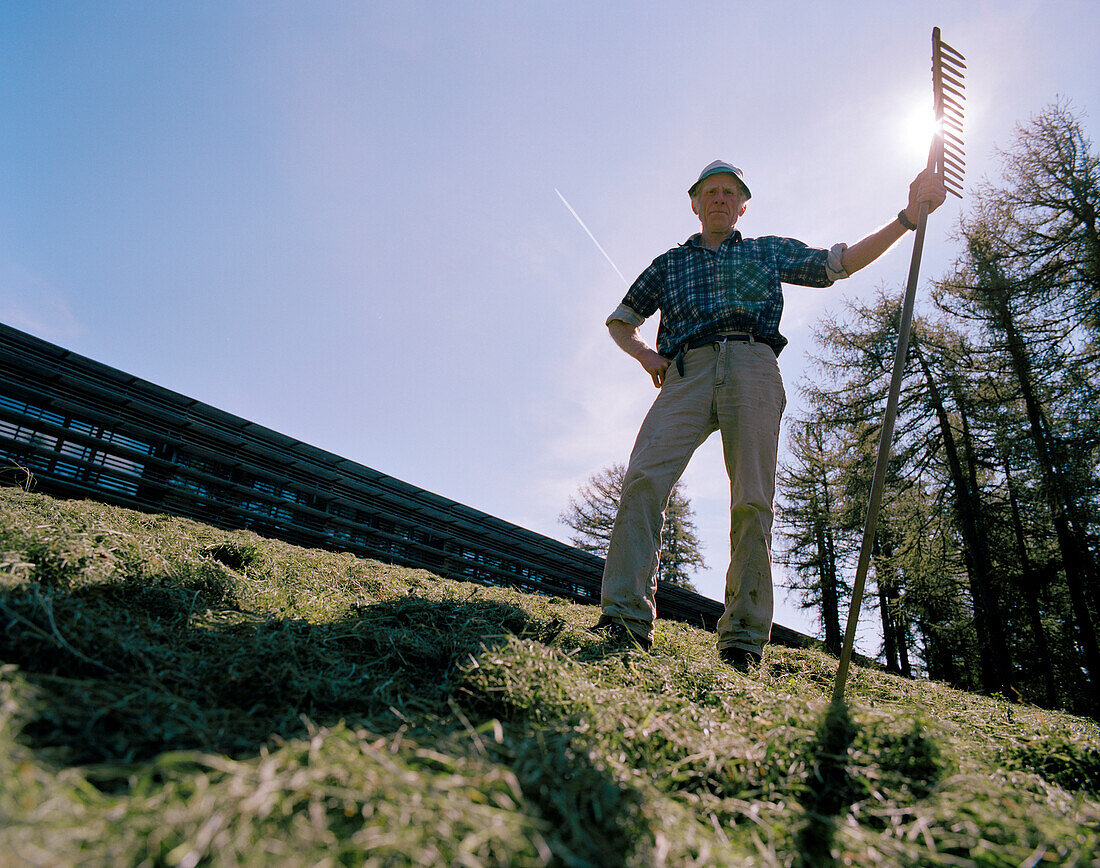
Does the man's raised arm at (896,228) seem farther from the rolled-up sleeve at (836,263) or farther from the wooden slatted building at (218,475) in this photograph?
the wooden slatted building at (218,475)

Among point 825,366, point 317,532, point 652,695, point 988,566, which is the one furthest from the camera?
point 825,366

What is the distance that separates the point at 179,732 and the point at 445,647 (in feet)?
2.62

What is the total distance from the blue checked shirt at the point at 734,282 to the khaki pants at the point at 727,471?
0.46ft

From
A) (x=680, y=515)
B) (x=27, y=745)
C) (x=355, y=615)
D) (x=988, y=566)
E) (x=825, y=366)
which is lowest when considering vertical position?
(x=27, y=745)

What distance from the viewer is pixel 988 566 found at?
11.3 metres

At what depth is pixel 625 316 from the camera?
11.1 feet

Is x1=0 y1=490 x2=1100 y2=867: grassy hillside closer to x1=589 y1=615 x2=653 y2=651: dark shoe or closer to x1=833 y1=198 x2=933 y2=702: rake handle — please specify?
x1=833 y1=198 x2=933 y2=702: rake handle

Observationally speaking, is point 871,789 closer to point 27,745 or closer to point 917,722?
point 917,722

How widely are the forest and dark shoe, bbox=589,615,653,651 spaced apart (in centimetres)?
906

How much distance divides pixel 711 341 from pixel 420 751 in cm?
256

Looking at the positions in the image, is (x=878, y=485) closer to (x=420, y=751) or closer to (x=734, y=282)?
(x=734, y=282)

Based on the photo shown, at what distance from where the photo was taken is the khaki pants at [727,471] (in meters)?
2.62

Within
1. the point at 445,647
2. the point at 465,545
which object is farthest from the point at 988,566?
the point at 445,647

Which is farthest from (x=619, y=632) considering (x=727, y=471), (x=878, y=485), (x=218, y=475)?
(x=218, y=475)
